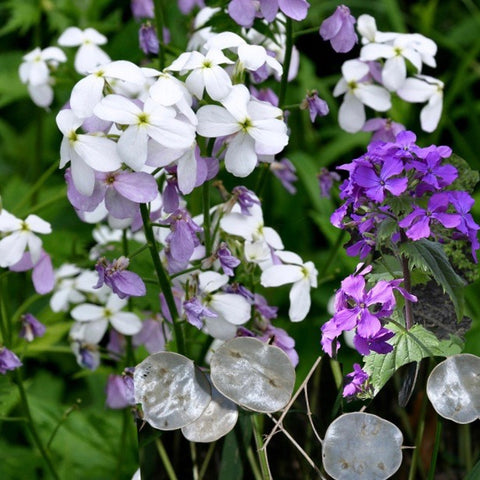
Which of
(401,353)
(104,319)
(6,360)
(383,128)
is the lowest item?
(104,319)

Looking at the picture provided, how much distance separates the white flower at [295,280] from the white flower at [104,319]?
0.26 metres

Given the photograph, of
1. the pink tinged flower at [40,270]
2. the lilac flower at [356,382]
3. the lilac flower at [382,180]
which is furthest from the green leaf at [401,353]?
the pink tinged flower at [40,270]

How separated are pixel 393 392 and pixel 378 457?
0.40 ft

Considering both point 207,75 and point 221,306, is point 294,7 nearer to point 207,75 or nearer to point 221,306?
point 207,75

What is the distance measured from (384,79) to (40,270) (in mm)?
513

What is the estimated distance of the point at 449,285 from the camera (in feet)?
2.57

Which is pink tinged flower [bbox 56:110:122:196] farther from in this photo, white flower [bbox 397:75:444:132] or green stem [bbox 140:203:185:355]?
white flower [bbox 397:75:444:132]

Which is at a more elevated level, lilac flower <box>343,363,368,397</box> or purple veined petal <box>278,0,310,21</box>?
purple veined petal <box>278,0,310,21</box>

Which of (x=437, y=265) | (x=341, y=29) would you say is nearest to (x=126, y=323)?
(x=341, y=29)

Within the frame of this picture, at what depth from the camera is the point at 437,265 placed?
2.58 feet

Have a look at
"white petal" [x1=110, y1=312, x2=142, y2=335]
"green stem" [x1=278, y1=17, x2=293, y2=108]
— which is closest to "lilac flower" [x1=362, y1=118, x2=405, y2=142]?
"green stem" [x1=278, y1=17, x2=293, y2=108]

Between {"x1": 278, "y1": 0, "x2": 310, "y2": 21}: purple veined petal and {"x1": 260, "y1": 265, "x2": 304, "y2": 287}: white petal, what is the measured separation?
0.96 feet

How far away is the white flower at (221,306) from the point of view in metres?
1.03

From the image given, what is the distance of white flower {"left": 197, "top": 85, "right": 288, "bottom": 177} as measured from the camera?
0.90 m
